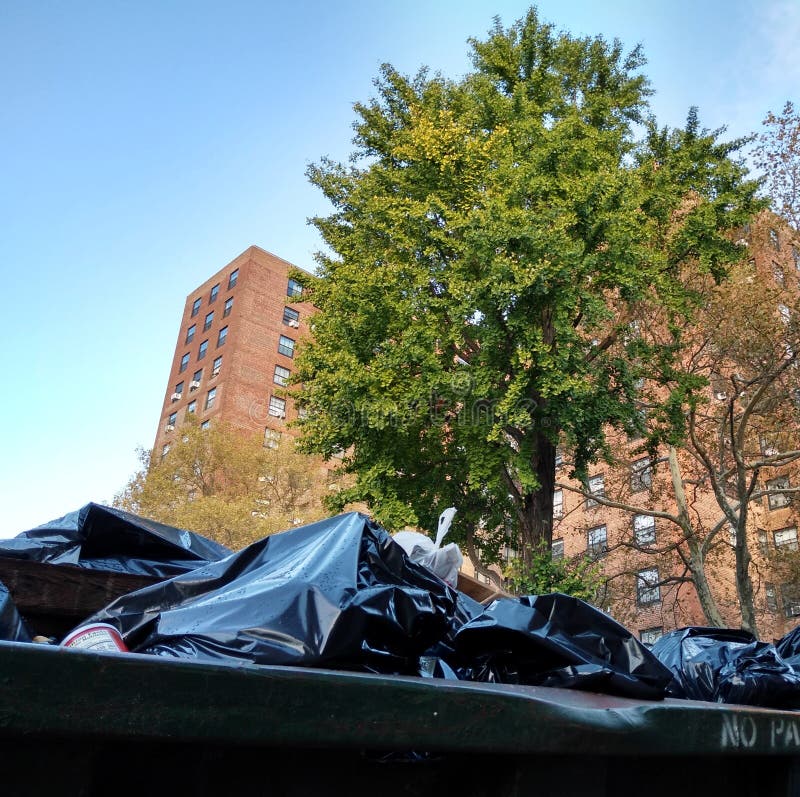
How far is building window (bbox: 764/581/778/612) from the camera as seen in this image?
20769 mm

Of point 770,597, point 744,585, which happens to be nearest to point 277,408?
point 770,597

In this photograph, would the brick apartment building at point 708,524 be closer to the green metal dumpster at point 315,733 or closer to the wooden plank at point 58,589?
the wooden plank at point 58,589

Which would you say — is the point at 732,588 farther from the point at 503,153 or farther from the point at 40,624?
the point at 40,624

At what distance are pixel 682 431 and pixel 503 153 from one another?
240 inches

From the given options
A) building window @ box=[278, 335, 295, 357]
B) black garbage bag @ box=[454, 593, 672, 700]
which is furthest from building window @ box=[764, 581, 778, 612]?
building window @ box=[278, 335, 295, 357]

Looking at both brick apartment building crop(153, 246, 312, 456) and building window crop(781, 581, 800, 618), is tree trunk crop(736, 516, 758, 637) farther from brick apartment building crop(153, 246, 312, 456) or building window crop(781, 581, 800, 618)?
brick apartment building crop(153, 246, 312, 456)

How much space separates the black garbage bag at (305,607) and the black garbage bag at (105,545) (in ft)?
3.16

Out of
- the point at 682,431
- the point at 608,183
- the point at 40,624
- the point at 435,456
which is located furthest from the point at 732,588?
the point at 40,624

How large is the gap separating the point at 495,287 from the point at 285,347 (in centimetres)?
3606

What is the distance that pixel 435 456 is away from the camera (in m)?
14.0

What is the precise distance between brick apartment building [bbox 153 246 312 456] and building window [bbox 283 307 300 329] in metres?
0.04

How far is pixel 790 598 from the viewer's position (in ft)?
69.5

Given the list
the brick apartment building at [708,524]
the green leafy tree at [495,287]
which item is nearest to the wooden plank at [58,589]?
the green leafy tree at [495,287]

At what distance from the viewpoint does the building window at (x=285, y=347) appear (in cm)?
4634
